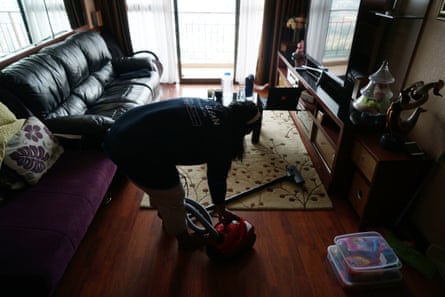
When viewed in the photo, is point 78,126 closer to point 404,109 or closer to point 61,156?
point 61,156

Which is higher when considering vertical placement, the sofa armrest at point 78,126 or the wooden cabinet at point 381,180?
the sofa armrest at point 78,126

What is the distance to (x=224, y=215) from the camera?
1633mm

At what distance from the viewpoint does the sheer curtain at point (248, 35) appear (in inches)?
157

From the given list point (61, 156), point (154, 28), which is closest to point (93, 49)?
point (154, 28)

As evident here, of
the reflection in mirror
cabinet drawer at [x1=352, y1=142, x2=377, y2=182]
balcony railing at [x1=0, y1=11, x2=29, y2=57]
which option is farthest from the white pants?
balcony railing at [x1=0, y1=11, x2=29, y2=57]

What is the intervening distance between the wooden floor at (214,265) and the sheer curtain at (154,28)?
9.43 feet

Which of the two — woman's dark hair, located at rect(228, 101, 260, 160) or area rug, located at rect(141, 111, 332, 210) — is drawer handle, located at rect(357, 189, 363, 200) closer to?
area rug, located at rect(141, 111, 332, 210)

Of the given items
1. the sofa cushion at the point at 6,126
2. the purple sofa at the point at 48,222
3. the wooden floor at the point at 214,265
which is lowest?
the wooden floor at the point at 214,265

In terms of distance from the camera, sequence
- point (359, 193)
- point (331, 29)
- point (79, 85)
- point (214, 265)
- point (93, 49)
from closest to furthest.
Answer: point (214, 265) → point (359, 193) → point (331, 29) → point (79, 85) → point (93, 49)

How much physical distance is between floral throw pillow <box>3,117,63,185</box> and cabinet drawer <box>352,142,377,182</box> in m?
2.02

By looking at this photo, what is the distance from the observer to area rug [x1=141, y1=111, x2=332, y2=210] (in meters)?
2.17

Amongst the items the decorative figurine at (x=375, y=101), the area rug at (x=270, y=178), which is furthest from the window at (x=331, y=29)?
the area rug at (x=270, y=178)

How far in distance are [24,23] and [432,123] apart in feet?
12.1

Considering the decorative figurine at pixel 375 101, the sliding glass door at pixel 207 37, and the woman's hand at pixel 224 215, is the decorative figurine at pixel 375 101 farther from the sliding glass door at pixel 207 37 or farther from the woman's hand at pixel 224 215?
the sliding glass door at pixel 207 37
